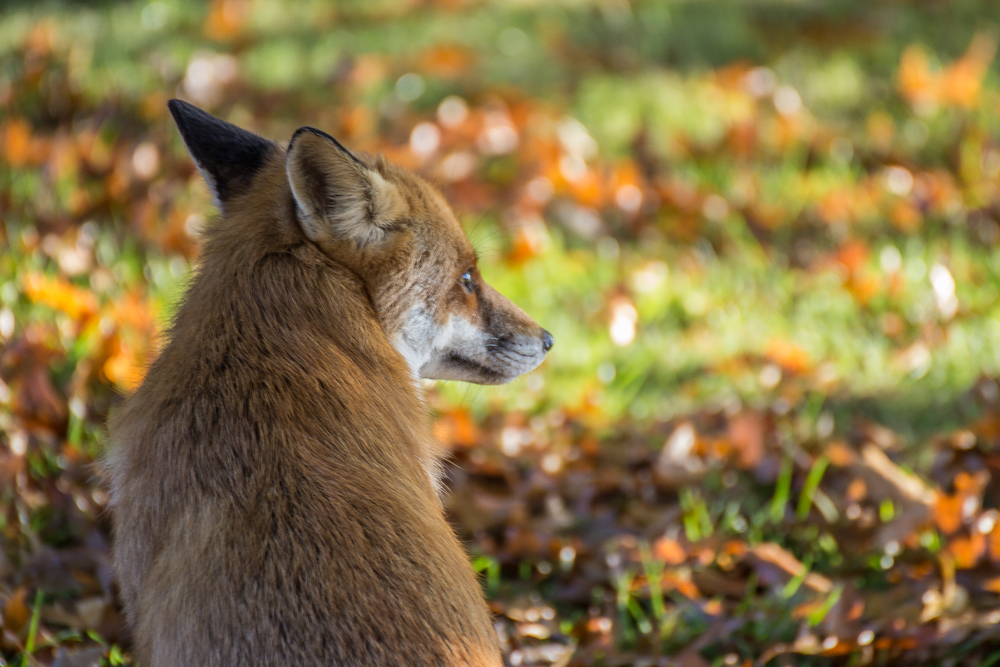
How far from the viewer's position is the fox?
6.39ft

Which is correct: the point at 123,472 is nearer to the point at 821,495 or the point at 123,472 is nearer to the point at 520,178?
the point at 821,495

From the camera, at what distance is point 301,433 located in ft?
7.24

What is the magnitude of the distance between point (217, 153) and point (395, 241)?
728 millimetres

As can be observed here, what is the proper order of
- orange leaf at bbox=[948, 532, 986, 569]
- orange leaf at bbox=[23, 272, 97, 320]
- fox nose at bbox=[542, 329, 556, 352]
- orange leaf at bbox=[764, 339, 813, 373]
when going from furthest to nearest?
orange leaf at bbox=[764, 339, 813, 373]
orange leaf at bbox=[23, 272, 97, 320]
orange leaf at bbox=[948, 532, 986, 569]
fox nose at bbox=[542, 329, 556, 352]

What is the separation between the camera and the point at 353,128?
675 centimetres

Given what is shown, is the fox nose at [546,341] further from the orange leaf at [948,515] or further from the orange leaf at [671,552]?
Result: the orange leaf at [948,515]

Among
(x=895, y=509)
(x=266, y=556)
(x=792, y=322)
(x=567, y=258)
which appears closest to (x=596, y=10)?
(x=567, y=258)

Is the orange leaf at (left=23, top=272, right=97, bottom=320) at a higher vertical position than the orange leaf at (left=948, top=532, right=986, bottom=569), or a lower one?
higher

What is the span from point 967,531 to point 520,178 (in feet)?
13.2

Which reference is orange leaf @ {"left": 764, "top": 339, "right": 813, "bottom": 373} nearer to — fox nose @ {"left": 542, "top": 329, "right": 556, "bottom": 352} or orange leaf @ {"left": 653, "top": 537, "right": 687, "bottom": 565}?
orange leaf @ {"left": 653, "top": 537, "right": 687, "bottom": 565}

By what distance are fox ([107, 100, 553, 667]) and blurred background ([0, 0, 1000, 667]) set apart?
2.24ft

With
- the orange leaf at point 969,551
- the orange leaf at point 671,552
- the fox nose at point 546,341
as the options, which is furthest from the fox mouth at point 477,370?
the orange leaf at point 969,551

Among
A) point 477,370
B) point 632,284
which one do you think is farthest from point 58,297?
point 632,284

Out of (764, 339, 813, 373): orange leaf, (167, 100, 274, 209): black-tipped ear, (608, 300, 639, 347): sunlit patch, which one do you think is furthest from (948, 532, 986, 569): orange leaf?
(167, 100, 274, 209): black-tipped ear
